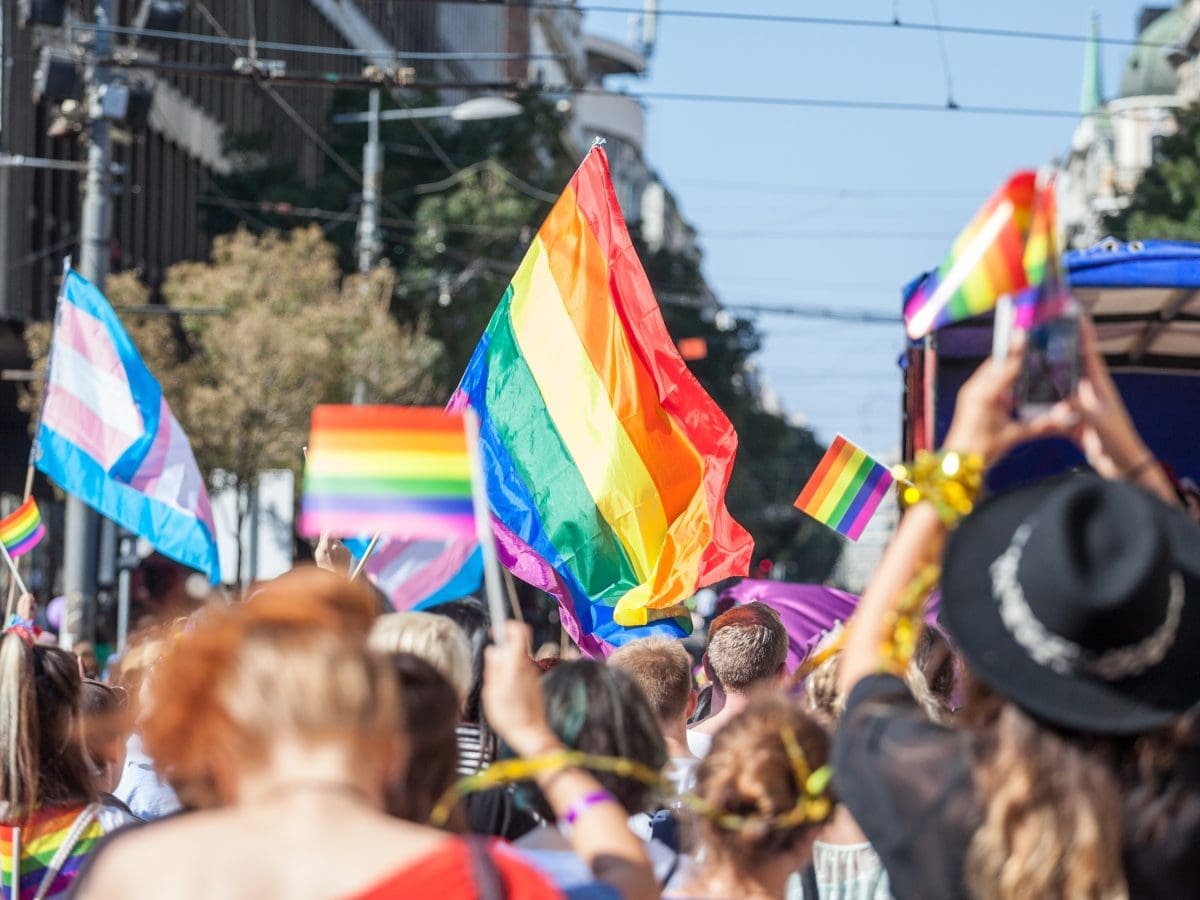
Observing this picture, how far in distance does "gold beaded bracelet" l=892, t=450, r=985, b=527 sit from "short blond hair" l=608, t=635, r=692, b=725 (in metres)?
2.42

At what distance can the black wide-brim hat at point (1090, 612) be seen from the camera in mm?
2586

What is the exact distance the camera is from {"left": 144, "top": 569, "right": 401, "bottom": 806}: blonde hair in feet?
8.59

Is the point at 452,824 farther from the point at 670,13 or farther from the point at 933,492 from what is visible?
the point at 670,13

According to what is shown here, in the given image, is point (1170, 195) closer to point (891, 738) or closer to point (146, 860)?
point (891, 738)

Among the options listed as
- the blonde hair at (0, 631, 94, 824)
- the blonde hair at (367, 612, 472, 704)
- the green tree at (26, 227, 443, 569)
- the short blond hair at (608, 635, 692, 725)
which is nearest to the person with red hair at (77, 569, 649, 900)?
the blonde hair at (367, 612, 472, 704)

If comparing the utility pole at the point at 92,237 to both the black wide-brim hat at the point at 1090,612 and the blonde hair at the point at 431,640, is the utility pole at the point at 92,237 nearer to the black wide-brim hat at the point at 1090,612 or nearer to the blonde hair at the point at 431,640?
the blonde hair at the point at 431,640

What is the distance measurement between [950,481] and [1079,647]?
34cm

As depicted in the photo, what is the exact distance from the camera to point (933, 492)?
286 cm

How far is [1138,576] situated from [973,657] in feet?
0.88

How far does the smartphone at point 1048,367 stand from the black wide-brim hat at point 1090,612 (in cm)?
13

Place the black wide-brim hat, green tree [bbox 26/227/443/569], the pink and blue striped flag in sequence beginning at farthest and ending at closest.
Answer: green tree [bbox 26/227/443/569]
the pink and blue striped flag
the black wide-brim hat

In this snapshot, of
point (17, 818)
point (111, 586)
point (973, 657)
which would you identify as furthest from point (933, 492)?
point (111, 586)

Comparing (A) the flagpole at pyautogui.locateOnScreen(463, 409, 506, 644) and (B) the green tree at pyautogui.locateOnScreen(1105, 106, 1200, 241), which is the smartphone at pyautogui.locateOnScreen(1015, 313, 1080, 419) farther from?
(B) the green tree at pyautogui.locateOnScreen(1105, 106, 1200, 241)

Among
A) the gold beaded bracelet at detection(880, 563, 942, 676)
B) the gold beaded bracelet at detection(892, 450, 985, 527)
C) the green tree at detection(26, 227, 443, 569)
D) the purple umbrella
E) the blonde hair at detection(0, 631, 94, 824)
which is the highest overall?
the gold beaded bracelet at detection(892, 450, 985, 527)
